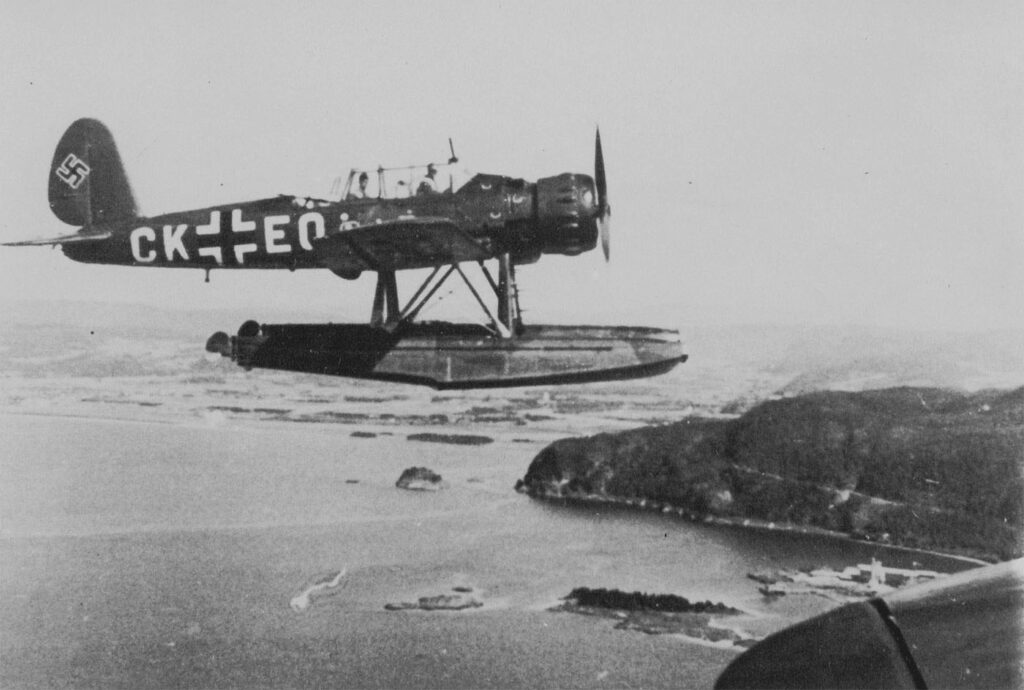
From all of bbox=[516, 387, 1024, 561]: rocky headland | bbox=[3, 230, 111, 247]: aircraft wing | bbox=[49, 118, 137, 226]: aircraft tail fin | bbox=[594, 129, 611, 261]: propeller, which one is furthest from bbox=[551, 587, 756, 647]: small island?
bbox=[3, 230, 111, 247]: aircraft wing

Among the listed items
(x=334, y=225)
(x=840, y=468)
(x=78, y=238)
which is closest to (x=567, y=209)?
(x=334, y=225)

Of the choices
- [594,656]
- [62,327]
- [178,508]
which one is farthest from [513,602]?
[62,327]

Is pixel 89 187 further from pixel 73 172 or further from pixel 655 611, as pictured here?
pixel 655 611

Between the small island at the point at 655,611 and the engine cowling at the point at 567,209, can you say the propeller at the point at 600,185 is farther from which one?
the small island at the point at 655,611

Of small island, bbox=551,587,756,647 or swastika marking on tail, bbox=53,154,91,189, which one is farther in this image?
small island, bbox=551,587,756,647

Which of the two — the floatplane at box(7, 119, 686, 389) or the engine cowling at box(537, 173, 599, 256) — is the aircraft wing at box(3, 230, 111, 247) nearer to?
the floatplane at box(7, 119, 686, 389)

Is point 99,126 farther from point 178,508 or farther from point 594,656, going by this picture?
point 178,508

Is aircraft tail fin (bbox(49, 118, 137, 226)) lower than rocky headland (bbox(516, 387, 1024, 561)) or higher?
higher
